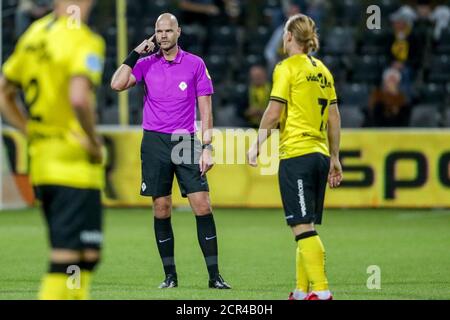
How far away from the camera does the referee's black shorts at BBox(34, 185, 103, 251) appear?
21.9ft

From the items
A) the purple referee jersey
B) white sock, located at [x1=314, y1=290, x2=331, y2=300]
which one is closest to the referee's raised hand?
the purple referee jersey

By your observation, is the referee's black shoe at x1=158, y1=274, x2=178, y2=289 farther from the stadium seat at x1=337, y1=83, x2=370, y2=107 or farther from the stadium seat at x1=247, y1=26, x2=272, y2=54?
the stadium seat at x1=247, y1=26, x2=272, y2=54

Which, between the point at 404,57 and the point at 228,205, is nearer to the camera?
the point at 228,205

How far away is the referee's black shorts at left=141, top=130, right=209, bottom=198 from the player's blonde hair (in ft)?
6.00

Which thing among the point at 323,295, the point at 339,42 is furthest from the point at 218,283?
the point at 339,42

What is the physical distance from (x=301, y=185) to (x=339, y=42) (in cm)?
1394

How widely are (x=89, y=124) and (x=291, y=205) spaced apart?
2.64 meters

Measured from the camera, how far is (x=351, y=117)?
803 inches

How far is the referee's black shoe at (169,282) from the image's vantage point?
1008 cm

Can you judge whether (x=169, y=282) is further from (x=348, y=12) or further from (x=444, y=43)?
(x=348, y=12)

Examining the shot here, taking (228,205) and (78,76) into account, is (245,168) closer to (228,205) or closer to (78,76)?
(228,205)

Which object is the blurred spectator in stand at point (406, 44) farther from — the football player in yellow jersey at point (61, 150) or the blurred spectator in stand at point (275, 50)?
the football player in yellow jersey at point (61, 150)

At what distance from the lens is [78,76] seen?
6.42 m

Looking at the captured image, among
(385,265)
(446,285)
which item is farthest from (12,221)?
(446,285)
